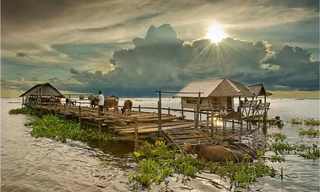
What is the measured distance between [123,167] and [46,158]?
19.7 ft

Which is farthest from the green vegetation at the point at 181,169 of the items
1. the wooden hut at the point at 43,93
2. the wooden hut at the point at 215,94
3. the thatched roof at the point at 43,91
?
the thatched roof at the point at 43,91

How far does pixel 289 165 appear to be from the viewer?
68.5 feet

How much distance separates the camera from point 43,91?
2542 inches

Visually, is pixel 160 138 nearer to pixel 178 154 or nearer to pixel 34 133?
pixel 178 154

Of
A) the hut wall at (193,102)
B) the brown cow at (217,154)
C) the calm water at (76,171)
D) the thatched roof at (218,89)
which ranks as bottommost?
the calm water at (76,171)

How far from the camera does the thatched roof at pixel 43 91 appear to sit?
2525 inches

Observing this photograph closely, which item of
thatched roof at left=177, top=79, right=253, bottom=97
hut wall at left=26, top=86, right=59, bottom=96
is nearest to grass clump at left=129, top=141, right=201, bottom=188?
thatched roof at left=177, top=79, right=253, bottom=97

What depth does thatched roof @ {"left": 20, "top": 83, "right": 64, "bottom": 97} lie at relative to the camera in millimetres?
64125

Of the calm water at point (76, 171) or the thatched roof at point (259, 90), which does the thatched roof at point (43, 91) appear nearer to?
the thatched roof at point (259, 90)

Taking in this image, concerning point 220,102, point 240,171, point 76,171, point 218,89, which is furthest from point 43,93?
point 240,171

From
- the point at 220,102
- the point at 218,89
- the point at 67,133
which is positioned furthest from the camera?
the point at 220,102

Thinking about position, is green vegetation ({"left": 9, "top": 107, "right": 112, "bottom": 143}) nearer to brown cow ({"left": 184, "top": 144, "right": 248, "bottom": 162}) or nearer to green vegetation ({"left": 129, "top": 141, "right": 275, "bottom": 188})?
green vegetation ({"left": 129, "top": 141, "right": 275, "bottom": 188})

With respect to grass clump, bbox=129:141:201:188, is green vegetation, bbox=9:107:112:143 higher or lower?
higher

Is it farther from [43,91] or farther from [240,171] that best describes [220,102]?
[43,91]
